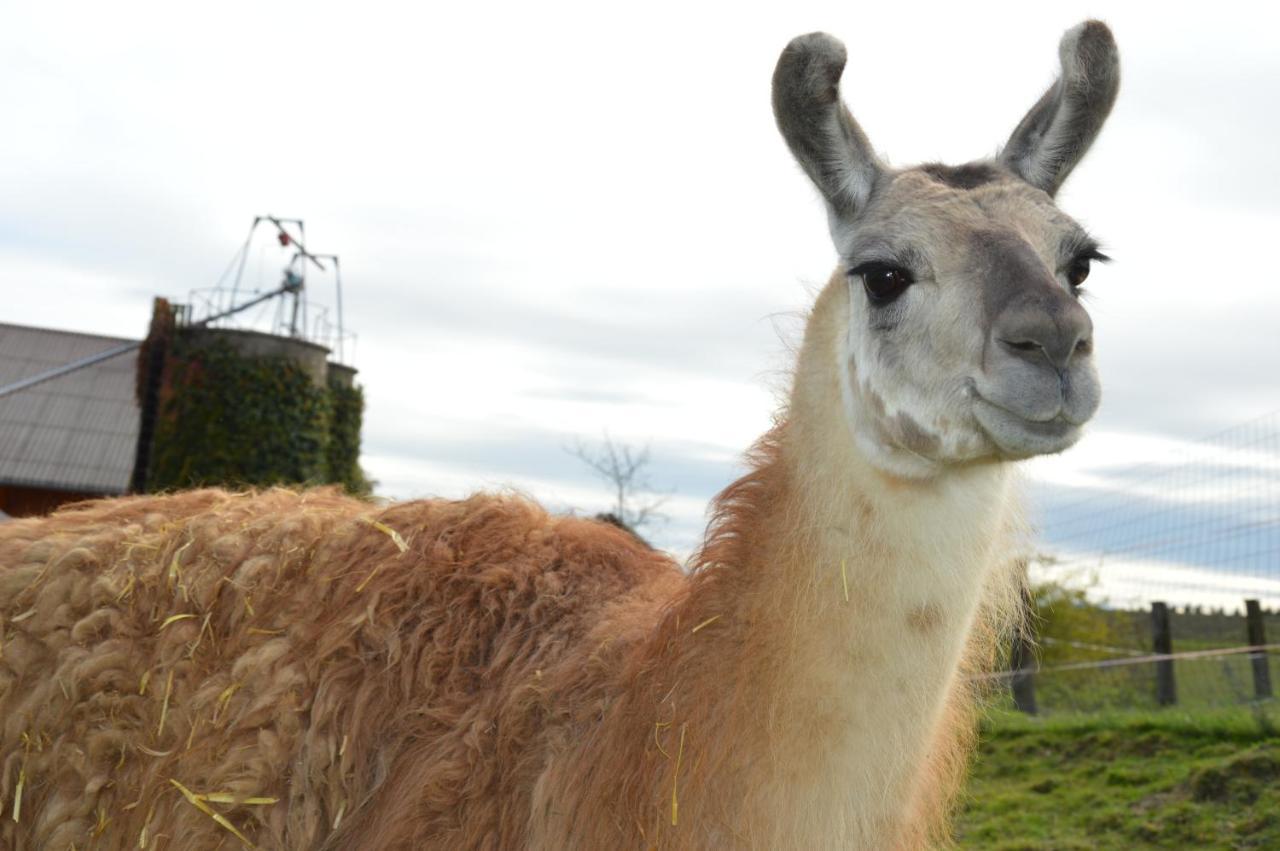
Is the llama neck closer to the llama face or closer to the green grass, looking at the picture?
the llama face

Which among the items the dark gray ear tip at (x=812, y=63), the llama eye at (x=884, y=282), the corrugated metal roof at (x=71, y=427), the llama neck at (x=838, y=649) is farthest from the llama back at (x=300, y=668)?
the corrugated metal roof at (x=71, y=427)

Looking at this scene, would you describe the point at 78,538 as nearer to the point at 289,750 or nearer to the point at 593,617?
the point at 289,750

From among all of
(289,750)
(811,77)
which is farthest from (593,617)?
(811,77)

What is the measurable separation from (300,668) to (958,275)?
2.18 meters

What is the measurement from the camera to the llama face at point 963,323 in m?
2.66

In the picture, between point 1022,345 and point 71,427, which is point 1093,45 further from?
point 71,427

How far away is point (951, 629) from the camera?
291 cm

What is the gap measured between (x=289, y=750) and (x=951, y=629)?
1.88m

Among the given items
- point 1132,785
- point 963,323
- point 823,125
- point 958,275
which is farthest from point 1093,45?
point 1132,785

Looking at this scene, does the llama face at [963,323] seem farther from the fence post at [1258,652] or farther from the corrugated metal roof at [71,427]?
the corrugated metal roof at [71,427]

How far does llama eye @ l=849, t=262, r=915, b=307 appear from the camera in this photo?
298cm

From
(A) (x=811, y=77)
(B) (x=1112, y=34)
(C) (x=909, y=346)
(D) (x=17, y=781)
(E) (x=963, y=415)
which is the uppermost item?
(B) (x=1112, y=34)

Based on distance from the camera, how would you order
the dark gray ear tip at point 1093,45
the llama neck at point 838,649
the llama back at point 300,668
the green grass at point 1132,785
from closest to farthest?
the llama neck at point 838,649 → the llama back at point 300,668 → the dark gray ear tip at point 1093,45 → the green grass at point 1132,785

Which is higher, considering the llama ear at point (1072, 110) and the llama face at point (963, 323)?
the llama ear at point (1072, 110)
